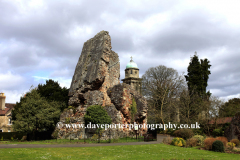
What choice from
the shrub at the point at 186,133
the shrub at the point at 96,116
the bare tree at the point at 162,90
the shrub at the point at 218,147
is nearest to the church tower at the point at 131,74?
the bare tree at the point at 162,90

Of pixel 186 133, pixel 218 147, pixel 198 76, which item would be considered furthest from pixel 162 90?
pixel 218 147

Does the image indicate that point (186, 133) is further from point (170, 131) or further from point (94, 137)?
point (94, 137)

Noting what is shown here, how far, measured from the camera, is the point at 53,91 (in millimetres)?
37625

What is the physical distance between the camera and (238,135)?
23.7 metres

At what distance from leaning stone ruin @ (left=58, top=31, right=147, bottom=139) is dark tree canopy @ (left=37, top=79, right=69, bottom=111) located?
500 cm

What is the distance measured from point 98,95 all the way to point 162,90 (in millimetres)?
21159

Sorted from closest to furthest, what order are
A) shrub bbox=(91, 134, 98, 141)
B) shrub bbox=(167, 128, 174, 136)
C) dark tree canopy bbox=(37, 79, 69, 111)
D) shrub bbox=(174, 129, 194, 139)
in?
shrub bbox=(91, 134, 98, 141) < shrub bbox=(174, 129, 194, 139) < dark tree canopy bbox=(37, 79, 69, 111) < shrub bbox=(167, 128, 174, 136)

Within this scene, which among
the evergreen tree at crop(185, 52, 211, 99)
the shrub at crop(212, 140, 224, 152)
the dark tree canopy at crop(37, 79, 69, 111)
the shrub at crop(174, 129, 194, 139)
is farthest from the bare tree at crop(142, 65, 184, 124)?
the shrub at crop(212, 140, 224, 152)

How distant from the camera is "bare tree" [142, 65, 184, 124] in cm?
4356

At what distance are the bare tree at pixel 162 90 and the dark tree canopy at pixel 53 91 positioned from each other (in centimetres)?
1784

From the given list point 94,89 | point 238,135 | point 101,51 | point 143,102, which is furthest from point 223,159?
point 101,51

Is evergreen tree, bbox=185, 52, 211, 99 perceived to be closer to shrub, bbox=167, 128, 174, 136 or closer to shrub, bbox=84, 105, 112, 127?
shrub, bbox=167, 128, 174, 136

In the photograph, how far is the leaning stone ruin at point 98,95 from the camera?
26891 mm

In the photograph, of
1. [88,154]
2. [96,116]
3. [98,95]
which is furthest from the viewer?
[98,95]
